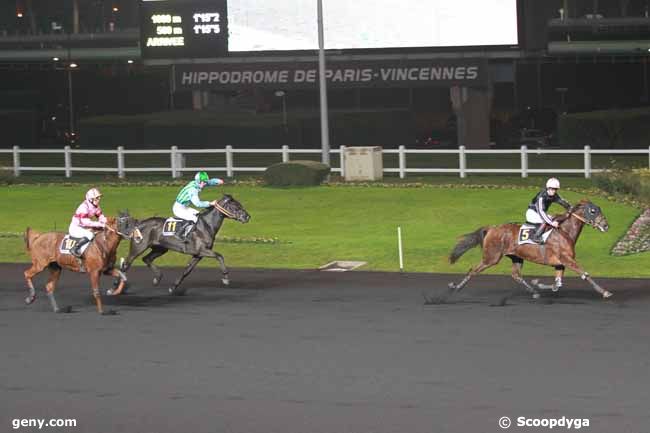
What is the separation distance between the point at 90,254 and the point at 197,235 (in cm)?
282

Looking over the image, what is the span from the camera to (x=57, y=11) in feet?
275

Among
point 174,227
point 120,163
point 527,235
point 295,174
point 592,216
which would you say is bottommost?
point 527,235

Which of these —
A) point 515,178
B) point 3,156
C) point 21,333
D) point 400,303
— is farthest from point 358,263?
point 3,156

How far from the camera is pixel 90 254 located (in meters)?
20.3

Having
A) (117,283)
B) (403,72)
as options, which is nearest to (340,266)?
(117,283)

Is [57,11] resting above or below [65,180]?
above

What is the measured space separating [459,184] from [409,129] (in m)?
21.1

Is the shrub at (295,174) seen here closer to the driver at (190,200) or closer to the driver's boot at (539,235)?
the driver at (190,200)

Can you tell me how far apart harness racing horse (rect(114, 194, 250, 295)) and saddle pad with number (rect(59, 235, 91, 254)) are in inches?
85.8

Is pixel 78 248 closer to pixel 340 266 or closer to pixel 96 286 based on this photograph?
pixel 96 286

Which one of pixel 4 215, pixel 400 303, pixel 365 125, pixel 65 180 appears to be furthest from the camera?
pixel 365 125

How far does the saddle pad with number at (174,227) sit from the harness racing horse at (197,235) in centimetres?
5

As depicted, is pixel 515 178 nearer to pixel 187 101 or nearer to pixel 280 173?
pixel 280 173

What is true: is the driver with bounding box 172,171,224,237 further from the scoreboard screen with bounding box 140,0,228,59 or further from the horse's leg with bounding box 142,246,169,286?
the scoreboard screen with bounding box 140,0,228,59
